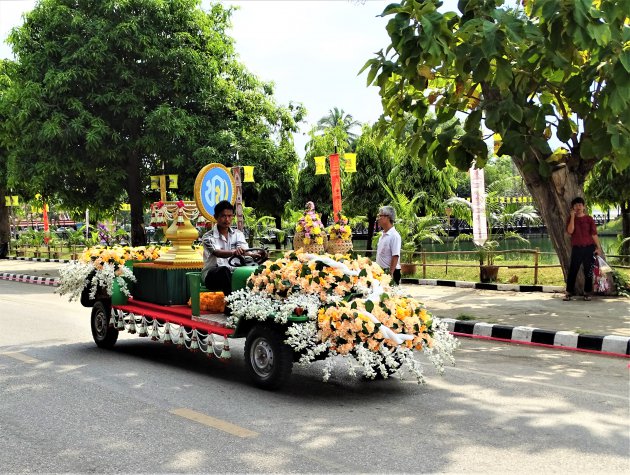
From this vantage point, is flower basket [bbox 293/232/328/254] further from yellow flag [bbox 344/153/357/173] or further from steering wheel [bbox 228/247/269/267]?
steering wheel [bbox 228/247/269/267]

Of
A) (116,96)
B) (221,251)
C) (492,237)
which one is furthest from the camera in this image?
(116,96)

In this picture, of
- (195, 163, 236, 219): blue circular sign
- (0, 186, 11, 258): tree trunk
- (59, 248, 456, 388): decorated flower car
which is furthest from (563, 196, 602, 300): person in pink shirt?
(0, 186, 11, 258): tree trunk

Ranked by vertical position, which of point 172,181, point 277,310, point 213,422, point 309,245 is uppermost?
point 172,181

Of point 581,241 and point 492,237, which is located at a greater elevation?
point 492,237

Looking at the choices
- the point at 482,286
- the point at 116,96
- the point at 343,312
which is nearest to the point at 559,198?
the point at 482,286

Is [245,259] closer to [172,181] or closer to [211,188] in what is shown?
[211,188]

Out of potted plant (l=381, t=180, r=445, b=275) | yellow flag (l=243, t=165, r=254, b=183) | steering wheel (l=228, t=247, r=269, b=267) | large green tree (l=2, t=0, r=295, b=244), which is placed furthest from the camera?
yellow flag (l=243, t=165, r=254, b=183)

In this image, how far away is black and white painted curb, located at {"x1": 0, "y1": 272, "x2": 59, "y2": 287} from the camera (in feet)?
69.6

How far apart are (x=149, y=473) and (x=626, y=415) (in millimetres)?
3461

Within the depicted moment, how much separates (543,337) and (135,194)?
20.4 meters

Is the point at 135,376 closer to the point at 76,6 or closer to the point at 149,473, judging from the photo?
the point at 149,473

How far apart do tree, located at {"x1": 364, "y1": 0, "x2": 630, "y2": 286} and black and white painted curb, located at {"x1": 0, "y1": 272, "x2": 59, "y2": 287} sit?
13.4 meters

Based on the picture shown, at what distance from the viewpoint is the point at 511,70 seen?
848cm

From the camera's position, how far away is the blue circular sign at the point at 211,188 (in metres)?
9.16
